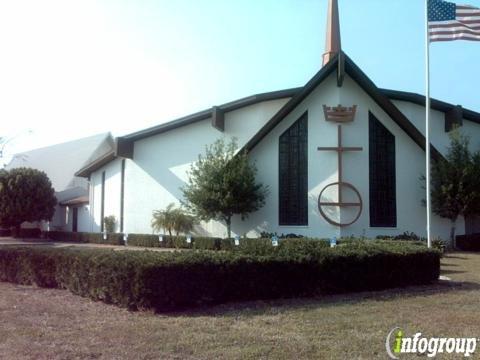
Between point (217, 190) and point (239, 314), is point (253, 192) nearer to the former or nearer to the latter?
point (217, 190)

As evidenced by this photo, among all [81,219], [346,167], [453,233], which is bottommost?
[453,233]

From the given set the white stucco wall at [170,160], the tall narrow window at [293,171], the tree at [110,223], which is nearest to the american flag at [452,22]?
the tall narrow window at [293,171]

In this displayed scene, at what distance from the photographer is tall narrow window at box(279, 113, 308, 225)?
2830 centimetres

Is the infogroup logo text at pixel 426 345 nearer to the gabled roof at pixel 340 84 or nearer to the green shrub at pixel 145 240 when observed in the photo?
the gabled roof at pixel 340 84

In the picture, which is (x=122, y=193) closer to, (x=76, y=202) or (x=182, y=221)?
(x=182, y=221)

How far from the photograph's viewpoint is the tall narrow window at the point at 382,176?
2805 cm

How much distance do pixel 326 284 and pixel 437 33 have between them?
1137 centimetres

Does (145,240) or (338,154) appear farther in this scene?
(145,240)

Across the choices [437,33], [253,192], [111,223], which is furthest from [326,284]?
[111,223]

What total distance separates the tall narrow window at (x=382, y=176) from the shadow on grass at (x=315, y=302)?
52.3 ft

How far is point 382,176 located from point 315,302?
1972 centimetres

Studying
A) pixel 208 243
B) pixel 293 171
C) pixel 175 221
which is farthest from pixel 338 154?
pixel 175 221

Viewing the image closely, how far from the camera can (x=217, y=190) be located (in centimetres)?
2731

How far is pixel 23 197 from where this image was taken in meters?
41.2
